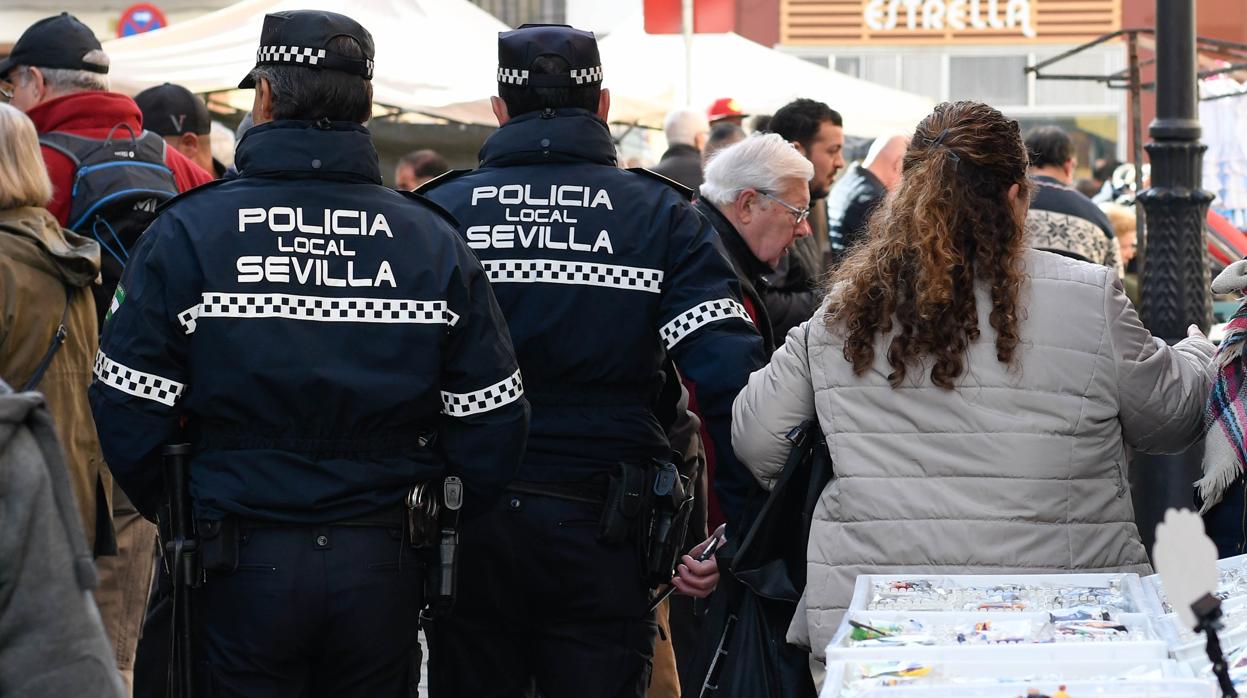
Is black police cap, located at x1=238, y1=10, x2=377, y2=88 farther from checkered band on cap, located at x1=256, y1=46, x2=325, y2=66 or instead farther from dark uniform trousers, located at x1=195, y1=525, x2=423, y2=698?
dark uniform trousers, located at x1=195, y1=525, x2=423, y2=698

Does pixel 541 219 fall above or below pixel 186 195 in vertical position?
below

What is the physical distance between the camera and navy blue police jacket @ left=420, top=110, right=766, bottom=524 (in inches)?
164

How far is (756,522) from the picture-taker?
3.77m

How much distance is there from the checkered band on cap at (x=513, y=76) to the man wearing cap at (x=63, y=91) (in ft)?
6.22

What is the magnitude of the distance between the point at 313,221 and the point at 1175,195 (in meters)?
4.40

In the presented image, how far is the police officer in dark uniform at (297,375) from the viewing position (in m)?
3.49

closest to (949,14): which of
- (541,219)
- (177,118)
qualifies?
(177,118)

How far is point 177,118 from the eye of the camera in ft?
23.5

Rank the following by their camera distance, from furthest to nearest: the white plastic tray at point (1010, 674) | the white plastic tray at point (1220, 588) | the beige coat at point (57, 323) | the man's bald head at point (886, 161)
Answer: the man's bald head at point (886, 161)
the beige coat at point (57, 323)
the white plastic tray at point (1220, 588)
the white plastic tray at point (1010, 674)

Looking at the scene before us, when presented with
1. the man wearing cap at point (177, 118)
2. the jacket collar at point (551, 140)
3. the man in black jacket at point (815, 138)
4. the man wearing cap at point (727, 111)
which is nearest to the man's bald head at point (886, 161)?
the man in black jacket at point (815, 138)

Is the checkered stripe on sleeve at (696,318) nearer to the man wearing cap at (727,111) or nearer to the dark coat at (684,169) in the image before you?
the dark coat at (684,169)

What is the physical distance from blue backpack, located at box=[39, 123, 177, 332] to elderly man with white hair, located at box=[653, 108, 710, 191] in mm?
A: 3109

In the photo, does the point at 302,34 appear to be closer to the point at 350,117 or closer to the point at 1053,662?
the point at 350,117

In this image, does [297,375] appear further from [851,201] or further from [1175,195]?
[851,201]
